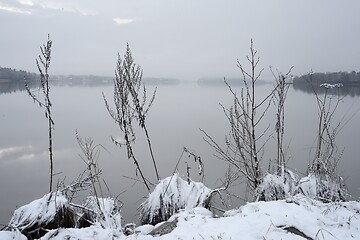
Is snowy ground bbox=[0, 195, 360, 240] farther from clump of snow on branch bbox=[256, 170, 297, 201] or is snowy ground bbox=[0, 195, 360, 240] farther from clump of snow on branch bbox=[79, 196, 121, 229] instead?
clump of snow on branch bbox=[256, 170, 297, 201]

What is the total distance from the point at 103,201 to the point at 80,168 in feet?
34.8

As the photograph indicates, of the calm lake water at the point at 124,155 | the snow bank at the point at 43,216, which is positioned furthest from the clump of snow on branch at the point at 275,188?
the snow bank at the point at 43,216

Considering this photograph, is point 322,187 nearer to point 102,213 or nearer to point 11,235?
point 102,213

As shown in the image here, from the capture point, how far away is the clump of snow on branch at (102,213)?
13.9 ft

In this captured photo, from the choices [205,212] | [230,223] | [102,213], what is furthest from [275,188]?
[102,213]

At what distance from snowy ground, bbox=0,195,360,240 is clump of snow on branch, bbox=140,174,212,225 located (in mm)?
757

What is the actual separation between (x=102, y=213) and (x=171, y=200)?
1124 mm

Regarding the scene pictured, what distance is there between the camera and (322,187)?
5.31 metres

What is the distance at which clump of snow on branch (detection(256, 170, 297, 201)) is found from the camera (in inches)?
210

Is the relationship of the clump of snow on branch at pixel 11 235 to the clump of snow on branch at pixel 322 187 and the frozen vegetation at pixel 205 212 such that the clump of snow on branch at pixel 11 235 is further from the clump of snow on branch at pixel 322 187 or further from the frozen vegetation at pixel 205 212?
the clump of snow on branch at pixel 322 187

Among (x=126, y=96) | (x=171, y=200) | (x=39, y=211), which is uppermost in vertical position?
(x=126, y=96)

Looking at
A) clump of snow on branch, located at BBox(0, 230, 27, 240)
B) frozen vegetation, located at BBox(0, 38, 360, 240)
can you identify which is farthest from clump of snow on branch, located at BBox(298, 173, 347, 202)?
clump of snow on branch, located at BBox(0, 230, 27, 240)

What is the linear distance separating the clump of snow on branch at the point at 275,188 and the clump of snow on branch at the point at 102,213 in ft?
8.10

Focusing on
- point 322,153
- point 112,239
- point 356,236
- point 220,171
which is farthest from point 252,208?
point 220,171
